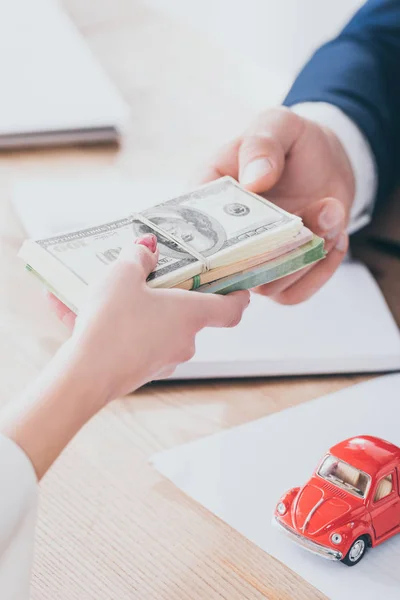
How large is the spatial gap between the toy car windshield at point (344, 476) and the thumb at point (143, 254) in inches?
8.4

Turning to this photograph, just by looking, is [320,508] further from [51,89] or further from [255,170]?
[51,89]

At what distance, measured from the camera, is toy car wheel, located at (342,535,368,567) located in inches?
22.9

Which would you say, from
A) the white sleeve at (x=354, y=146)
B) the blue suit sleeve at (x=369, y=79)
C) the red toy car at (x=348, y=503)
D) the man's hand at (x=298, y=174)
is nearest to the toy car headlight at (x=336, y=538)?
the red toy car at (x=348, y=503)

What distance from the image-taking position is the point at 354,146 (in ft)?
3.54

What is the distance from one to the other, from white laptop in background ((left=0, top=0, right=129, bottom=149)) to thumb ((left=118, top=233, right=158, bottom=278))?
659 mm

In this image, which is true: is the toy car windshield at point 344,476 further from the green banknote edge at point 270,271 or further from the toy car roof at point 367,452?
the green banknote edge at point 270,271

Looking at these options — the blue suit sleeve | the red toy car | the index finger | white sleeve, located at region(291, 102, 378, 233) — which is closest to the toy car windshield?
the red toy car

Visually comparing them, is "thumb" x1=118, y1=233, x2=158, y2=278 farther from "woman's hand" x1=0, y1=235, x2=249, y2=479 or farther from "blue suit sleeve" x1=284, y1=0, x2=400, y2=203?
"blue suit sleeve" x1=284, y1=0, x2=400, y2=203

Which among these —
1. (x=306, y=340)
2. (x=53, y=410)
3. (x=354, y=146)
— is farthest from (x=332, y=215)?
(x=53, y=410)

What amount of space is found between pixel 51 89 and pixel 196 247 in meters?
0.71

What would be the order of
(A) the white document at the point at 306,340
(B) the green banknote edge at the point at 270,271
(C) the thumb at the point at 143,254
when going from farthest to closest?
1. (A) the white document at the point at 306,340
2. (B) the green banknote edge at the point at 270,271
3. (C) the thumb at the point at 143,254

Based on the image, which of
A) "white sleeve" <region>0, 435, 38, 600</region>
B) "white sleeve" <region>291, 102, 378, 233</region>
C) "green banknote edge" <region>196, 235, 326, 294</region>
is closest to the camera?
"white sleeve" <region>0, 435, 38, 600</region>

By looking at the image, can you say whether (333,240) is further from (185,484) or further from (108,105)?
(108,105)

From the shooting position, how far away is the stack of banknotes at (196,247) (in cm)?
63
